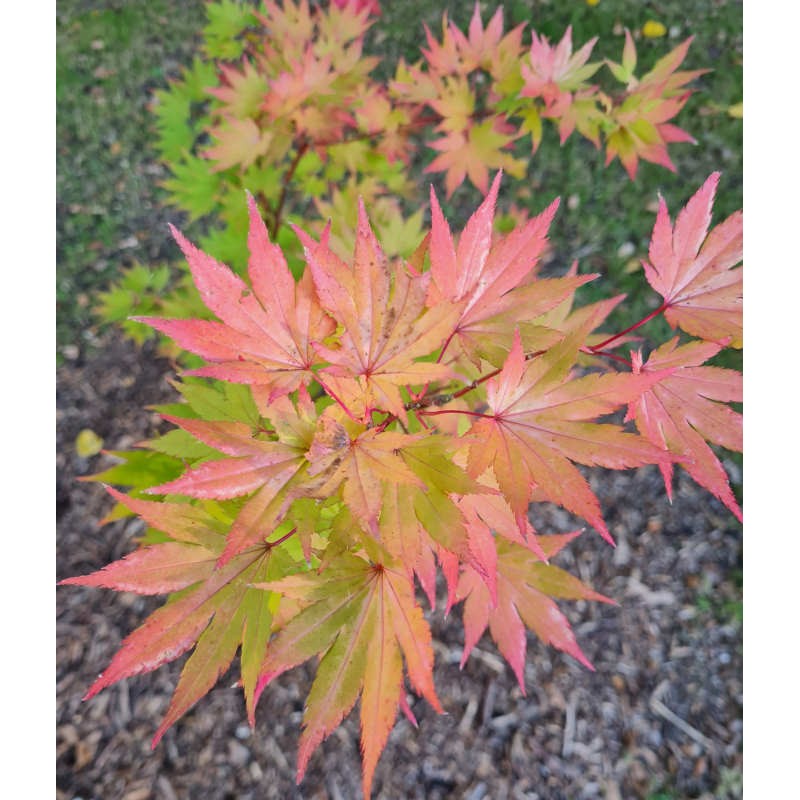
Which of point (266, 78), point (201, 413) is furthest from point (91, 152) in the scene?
point (201, 413)

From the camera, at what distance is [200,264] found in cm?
86

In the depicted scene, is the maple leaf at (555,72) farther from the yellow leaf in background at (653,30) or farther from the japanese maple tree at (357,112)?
the yellow leaf in background at (653,30)

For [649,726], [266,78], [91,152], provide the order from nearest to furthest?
[266,78] → [649,726] → [91,152]

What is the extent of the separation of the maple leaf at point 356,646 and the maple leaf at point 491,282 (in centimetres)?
39

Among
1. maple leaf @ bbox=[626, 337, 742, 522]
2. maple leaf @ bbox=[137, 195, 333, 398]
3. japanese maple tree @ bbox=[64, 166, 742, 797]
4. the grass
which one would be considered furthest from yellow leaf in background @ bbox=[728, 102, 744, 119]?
maple leaf @ bbox=[137, 195, 333, 398]

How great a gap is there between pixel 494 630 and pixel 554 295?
2.46 feet

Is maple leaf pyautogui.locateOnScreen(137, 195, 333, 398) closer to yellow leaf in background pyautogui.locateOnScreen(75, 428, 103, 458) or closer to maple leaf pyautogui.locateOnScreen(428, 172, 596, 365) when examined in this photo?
maple leaf pyautogui.locateOnScreen(428, 172, 596, 365)

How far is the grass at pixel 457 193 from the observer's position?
2891 mm

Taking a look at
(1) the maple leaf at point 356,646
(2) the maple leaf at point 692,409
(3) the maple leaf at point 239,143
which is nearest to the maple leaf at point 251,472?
(1) the maple leaf at point 356,646

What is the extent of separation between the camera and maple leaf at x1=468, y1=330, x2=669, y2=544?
85cm

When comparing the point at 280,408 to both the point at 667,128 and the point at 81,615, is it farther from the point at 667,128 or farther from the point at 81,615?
the point at 81,615

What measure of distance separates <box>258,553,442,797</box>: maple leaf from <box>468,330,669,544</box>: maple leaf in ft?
0.72

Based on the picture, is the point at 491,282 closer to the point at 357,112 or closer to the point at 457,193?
the point at 357,112

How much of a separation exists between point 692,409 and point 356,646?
0.64 metres
